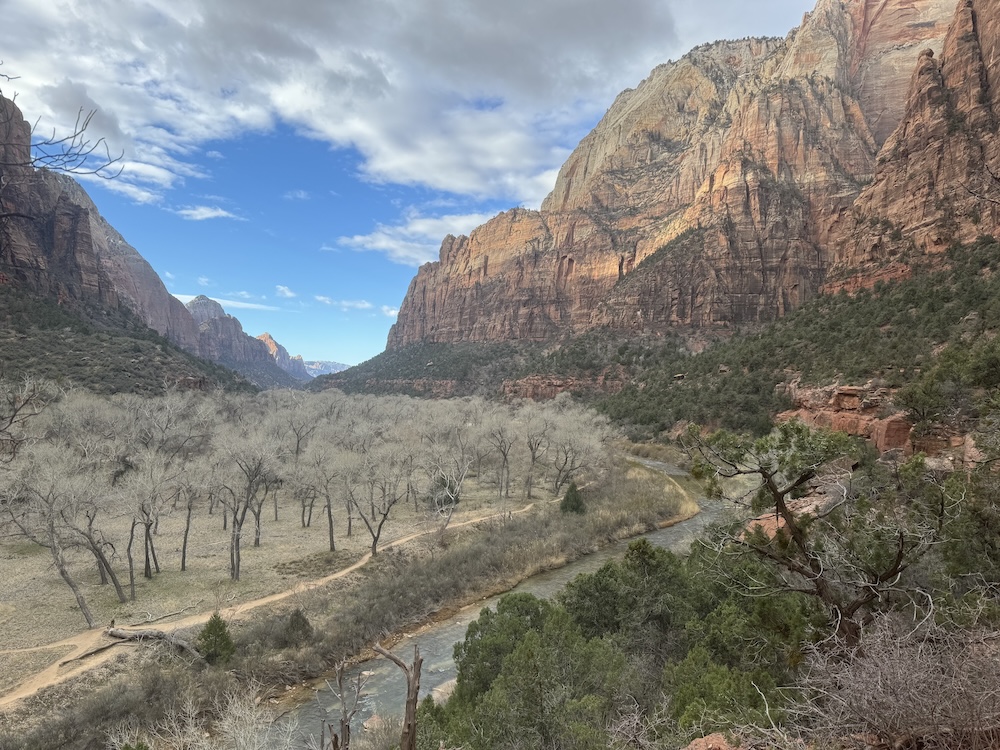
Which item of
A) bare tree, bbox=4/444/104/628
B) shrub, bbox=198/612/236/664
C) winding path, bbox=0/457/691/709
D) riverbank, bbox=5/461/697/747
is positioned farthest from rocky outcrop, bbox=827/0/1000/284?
bare tree, bbox=4/444/104/628

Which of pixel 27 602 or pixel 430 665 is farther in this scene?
pixel 27 602

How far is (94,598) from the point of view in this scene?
2114 cm

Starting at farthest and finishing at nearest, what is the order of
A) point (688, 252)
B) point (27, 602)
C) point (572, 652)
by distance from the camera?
point (688, 252) < point (27, 602) < point (572, 652)

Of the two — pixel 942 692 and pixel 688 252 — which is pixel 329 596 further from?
pixel 688 252

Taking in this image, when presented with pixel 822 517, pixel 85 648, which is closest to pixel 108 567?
pixel 85 648

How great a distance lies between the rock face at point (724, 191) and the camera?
86812mm

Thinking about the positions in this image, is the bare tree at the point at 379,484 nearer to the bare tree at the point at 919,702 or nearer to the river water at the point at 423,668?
the river water at the point at 423,668

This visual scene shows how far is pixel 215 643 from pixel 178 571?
409 inches

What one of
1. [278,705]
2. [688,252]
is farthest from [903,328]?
[688,252]

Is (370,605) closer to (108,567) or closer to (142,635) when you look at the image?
(142,635)

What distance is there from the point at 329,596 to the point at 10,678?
9.93 metres

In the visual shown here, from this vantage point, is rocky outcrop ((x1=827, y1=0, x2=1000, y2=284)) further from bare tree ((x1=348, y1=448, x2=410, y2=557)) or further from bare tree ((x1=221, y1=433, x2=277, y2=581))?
bare tree ((x1=221, y1=433, x2=277, y2=581))

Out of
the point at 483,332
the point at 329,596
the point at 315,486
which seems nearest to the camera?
the point at 329,596

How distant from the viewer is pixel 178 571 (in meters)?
24.6
